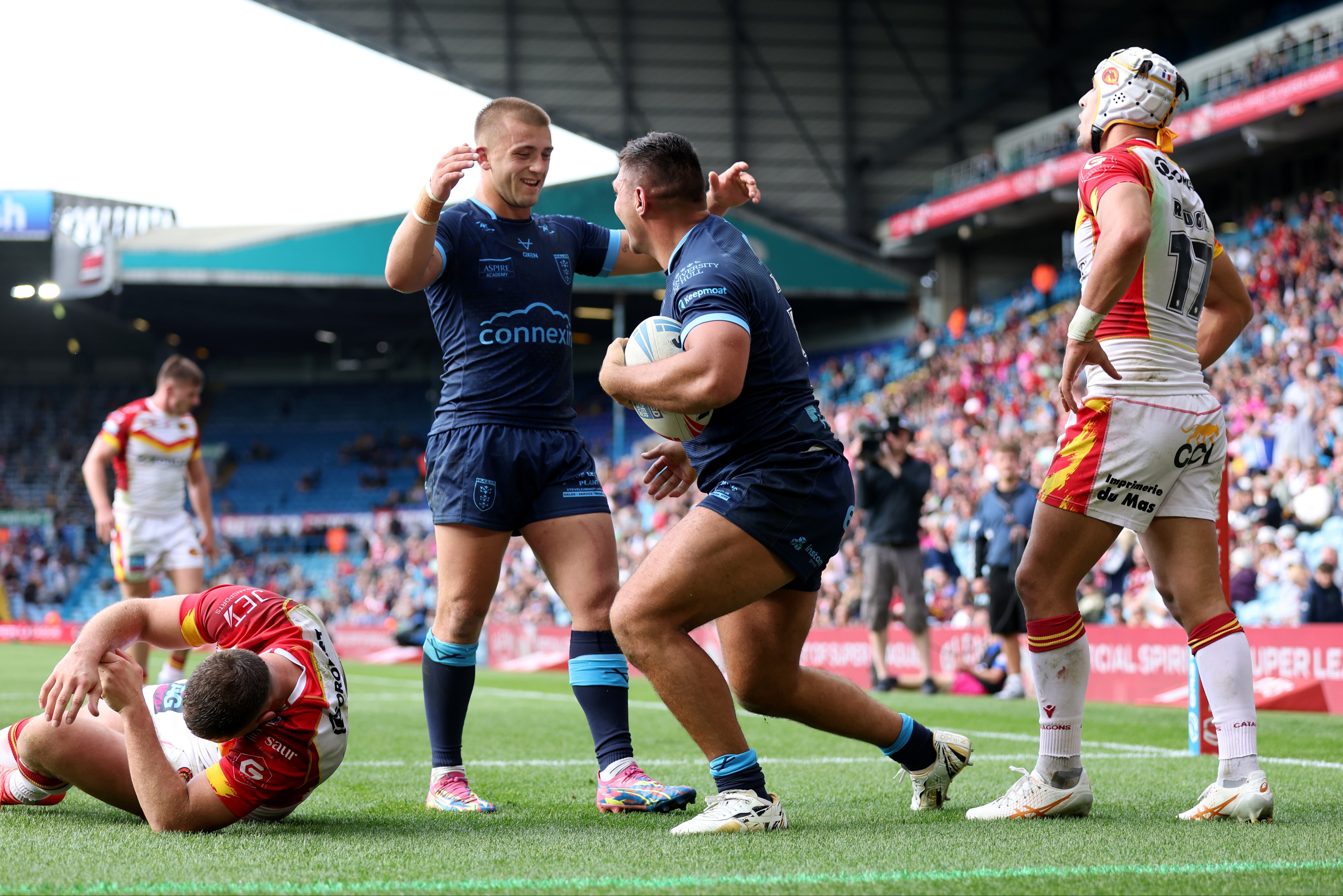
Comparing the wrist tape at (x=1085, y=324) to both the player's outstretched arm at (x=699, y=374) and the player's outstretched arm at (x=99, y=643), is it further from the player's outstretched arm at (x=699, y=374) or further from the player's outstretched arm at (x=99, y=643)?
the player's outstretched arm at (x=99, y=643)

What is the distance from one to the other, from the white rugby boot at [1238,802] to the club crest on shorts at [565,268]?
285cm

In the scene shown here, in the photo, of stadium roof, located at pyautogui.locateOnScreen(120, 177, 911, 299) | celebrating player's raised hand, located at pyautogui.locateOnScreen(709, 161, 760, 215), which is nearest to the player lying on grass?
celebrating player's raised hand, located at pyautogui.locateOnScreen(709, 161, 760, 215)

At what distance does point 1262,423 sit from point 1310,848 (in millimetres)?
13979

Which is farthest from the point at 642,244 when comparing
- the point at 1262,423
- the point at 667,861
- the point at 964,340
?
the point at 964,340

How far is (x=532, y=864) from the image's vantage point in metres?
3.36

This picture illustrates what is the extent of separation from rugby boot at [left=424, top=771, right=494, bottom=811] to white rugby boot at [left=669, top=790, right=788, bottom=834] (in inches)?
36.8

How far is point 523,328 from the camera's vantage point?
4.92 m

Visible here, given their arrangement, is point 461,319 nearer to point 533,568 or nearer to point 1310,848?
point 1310,848

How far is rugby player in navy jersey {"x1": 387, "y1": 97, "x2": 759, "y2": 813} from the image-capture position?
15.5ft

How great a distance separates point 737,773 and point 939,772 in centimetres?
87

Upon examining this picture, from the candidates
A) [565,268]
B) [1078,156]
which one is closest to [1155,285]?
[565,268]

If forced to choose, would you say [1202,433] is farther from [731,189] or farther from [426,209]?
[426,209]

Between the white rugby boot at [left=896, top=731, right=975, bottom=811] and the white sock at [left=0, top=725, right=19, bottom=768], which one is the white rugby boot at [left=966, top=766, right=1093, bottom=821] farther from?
the white sock at [left=0, top=725, right=19, bottom=768]

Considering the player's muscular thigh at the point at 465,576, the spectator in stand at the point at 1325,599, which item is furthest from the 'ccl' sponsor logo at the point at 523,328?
the spectator in stand at the point at 1325,599
